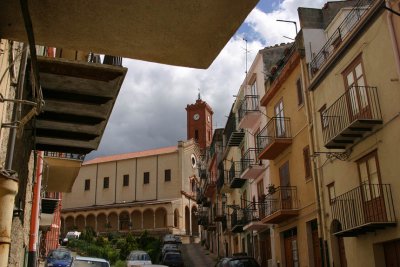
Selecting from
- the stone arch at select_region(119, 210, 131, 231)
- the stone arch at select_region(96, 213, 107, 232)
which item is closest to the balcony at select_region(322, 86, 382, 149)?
the stone arch at select_region(119, 210, 131, 231)

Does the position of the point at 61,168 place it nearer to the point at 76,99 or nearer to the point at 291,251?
the point at 76,99

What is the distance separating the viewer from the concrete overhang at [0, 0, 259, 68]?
3.96m

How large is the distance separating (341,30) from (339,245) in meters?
8.33

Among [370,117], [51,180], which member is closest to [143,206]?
[51,180]

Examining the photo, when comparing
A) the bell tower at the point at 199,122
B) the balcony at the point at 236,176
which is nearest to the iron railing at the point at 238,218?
the balcony at the point at 236,176

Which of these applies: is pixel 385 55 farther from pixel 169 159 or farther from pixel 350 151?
pixel 169 159

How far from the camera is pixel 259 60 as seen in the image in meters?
27.7

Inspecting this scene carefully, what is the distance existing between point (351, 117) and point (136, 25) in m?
12.7

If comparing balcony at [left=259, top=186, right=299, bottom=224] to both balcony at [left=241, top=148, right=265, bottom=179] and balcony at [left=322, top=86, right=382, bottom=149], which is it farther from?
balcony at [left=322, top=86, right=382, bottom=149]

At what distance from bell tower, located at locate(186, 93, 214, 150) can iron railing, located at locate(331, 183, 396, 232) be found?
6711cm

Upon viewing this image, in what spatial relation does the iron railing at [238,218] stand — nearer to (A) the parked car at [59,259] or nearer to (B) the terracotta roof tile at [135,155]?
(A) the parked car at [59,259]

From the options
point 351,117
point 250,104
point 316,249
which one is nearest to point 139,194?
point 250,104

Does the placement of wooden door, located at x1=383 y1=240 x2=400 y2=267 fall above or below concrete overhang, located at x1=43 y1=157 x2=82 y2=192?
below

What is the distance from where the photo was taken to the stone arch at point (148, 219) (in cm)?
6656
